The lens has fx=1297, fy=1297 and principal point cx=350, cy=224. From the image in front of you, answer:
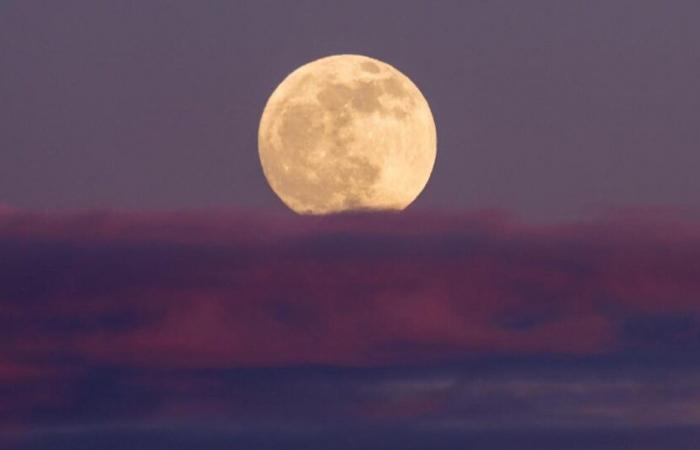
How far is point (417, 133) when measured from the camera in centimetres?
7169

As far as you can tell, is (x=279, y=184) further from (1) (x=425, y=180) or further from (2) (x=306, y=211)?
(1) (x=425, y=180)

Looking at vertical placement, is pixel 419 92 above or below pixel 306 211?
above

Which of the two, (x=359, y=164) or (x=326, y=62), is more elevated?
(x=326, y=62)

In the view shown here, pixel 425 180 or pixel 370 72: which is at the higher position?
pixel 370 72

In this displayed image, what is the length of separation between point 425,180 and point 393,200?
2.92 metres

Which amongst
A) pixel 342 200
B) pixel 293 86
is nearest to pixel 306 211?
pixel 342 200

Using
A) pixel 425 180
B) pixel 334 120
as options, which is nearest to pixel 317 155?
pixel 334 120

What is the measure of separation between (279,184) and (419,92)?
959 centimetres

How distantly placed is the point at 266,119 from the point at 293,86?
105 inches

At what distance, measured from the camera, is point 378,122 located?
70562 mm

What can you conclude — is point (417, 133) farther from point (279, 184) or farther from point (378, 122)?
point (279, 184)

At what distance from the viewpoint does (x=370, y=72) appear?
235ft

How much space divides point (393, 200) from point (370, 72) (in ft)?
23.9

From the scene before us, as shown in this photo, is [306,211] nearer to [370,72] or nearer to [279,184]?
[279,184]
